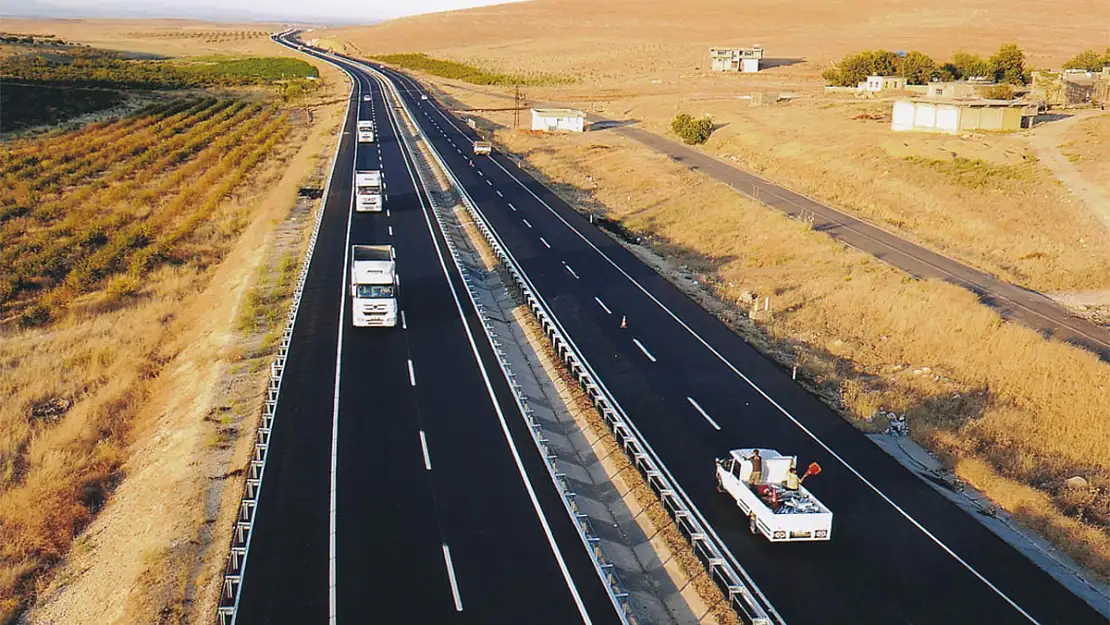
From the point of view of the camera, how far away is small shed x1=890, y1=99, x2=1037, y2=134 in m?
73.8

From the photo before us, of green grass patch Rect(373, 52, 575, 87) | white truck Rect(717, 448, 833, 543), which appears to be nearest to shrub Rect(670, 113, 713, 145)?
white truck Rect(717, 448, 833, 543)

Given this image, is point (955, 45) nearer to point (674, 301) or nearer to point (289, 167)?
point (289, 167)

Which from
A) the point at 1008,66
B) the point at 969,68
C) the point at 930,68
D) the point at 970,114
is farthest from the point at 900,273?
the point at 969,68

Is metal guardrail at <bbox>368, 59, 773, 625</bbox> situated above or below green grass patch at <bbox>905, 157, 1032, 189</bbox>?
below

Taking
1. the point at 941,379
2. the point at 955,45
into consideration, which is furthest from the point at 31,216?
the point at 955,45

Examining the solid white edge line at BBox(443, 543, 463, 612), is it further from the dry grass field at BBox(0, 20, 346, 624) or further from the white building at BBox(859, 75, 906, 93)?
the white building at BBox(859, 75, 906, 93)

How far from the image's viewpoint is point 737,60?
6029 inches

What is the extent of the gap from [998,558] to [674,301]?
766 inches

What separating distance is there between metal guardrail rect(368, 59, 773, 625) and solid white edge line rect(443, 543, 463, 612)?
5092 mm

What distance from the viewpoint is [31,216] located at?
178ft

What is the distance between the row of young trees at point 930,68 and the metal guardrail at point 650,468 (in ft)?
318

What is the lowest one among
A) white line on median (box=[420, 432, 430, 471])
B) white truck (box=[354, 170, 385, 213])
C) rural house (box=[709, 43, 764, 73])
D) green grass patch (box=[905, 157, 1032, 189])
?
white line on median (box=[420, 432, 430, 471])

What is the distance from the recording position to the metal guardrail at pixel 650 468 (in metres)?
17.2

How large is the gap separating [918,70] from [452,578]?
11792cm
